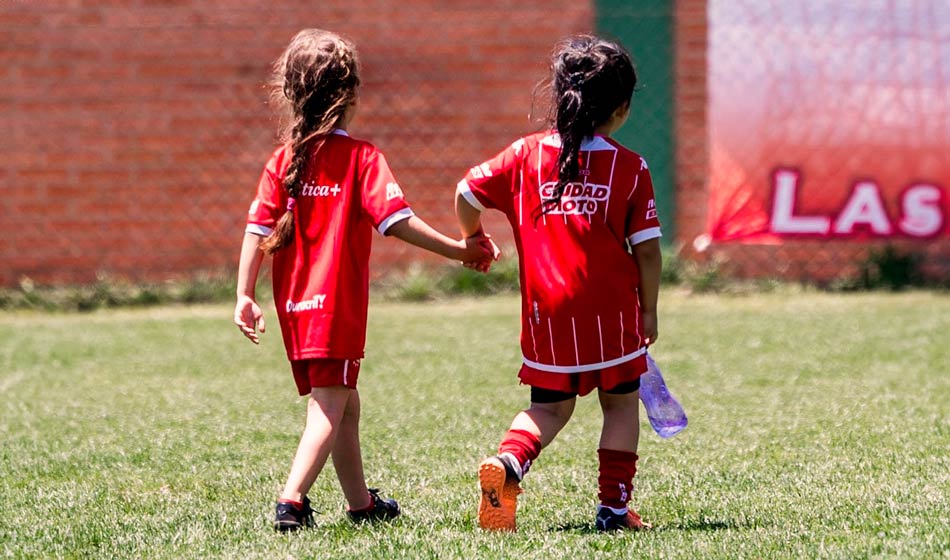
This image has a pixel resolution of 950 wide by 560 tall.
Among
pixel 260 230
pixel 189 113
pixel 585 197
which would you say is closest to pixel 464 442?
pixel 260 230

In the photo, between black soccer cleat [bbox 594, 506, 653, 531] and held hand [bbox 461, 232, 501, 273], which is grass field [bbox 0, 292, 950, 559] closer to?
black soccer cleat [bbox 594, 506, 653, 531]

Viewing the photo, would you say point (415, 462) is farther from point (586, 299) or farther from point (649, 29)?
point (649, 29)

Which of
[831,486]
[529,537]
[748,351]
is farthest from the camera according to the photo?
[748,351]

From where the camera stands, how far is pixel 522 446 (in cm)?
394

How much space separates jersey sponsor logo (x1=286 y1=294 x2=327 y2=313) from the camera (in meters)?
3.98

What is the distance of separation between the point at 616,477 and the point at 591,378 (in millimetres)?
283

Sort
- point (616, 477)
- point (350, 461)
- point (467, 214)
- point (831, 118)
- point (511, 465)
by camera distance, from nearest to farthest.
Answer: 1. point (511, 465)
2. point (616, 477)
3. point (467, 214)
4. point (350, 461)
5. point (831, 118)

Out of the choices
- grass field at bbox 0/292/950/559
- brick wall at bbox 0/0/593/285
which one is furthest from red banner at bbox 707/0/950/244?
brick wall at bbox 0/0/593/285

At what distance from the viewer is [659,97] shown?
10.1m

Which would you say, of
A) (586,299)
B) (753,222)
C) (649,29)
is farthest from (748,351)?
(586,299)

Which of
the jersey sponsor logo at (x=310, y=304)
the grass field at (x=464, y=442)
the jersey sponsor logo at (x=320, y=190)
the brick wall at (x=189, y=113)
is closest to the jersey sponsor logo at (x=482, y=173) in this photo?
the jersey sponsor logo at (x=320, y=190)

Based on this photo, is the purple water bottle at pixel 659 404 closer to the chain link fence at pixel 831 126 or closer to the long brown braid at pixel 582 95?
the long brown braid at pixel 582 95

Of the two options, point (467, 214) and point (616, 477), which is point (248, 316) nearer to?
point (467, 214)

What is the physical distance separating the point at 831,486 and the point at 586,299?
1133 millimetres
